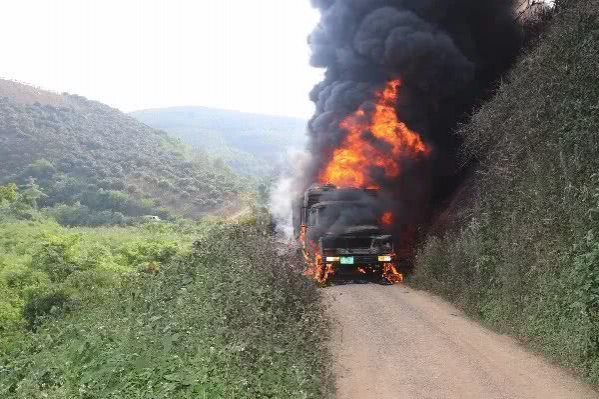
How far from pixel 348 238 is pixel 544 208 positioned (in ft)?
21.6

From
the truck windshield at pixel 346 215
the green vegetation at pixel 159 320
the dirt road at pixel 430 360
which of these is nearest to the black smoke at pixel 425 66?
the truck windshield at pixel 346 215

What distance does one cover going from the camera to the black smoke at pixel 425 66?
1702 cm

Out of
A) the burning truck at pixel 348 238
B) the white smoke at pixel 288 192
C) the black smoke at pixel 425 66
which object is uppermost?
the black smoke at pixel 425 66

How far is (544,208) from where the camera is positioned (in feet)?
31.8

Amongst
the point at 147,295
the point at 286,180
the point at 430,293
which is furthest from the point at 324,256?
the point at 286,180

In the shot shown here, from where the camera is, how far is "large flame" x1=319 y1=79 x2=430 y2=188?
58.6 ft

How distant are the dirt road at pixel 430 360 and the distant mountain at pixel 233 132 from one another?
86.1 meters

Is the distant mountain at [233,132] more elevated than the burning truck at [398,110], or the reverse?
the distant mountain at [233,132]

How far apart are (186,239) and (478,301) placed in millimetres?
19641

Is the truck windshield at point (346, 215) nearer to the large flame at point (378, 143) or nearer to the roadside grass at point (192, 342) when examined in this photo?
the large flame at point (378, 143)

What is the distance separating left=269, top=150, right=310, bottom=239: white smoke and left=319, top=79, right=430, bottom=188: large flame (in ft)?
12.8

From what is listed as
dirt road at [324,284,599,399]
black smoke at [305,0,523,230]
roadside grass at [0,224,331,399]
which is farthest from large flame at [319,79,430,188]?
roadside grass at [0,224,331,399]

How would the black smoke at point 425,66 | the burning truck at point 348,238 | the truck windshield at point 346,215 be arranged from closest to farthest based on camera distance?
the burning truck at point 348,238
the truck windshield at point 346,215
the black smoke at point 425,66

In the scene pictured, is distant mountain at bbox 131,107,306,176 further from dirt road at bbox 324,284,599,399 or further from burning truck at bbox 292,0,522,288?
dirt road at bbox 324,284,599,399
